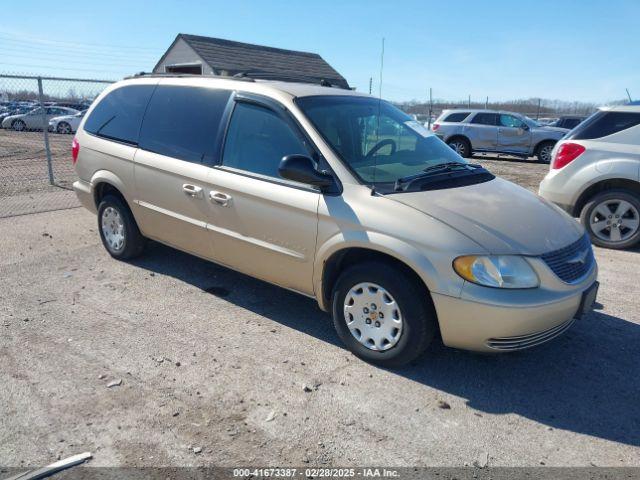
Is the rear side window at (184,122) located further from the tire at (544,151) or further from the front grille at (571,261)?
the tire at (544,151)

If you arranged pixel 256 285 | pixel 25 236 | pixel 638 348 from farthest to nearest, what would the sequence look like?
pixel 25 236
pixel 256 285
pixel 638 348

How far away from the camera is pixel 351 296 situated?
3.64 meters

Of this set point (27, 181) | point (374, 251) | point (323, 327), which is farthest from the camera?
point (27, 181)

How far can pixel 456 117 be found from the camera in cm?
1783

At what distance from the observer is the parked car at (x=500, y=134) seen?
17.4 metres

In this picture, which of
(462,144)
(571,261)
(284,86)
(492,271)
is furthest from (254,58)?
(492,271)

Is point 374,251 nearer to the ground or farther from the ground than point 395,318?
farther from the ground

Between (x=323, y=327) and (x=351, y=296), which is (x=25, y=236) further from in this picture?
(x=351, y=296)

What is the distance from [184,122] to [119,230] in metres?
1.54

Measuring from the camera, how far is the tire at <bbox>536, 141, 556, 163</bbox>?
1731cm

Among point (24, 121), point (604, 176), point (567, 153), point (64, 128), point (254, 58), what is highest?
point (254, 58)

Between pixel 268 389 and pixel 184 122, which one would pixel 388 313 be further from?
pixel 184 122

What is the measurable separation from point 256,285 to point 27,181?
7861 millimetres

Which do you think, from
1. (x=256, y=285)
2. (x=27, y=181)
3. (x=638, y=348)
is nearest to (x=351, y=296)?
(x=256, y=285)
